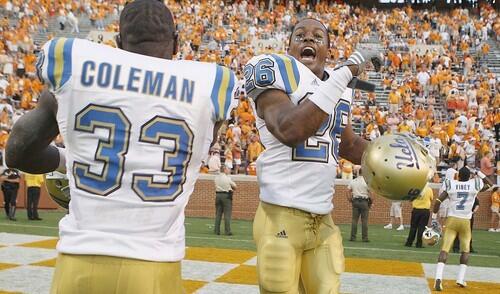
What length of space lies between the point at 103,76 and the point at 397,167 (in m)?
1.39

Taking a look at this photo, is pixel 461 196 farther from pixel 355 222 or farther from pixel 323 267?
pixel 323 267

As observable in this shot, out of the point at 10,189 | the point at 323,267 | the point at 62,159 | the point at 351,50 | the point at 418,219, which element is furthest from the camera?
the point at 351,50

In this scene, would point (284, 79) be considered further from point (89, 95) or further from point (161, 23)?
point (89, 95)

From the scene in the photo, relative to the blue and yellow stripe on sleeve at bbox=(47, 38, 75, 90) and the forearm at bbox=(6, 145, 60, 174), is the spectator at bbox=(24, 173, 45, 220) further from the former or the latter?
the blue and yellow stripe on sleeve at bbox=(47, 38, 75, 90)

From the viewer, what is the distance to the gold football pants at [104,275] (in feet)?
6.63

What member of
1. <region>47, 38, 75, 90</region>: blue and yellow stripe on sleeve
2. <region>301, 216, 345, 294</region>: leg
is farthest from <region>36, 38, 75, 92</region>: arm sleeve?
<region>301, 216, 345, 294</region>: leg

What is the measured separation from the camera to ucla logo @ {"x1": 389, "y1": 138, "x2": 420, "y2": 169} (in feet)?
9.23

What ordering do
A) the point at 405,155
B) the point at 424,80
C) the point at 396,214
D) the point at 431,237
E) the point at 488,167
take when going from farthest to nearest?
the point at 424,80, the point at 488,167, the point at 396,214, the point at 431,237, the point at 405,155

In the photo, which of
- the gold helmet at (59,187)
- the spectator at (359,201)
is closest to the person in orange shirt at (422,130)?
the spectator at (359,201)

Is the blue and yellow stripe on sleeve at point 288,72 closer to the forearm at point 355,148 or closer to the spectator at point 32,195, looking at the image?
the forearm at point 355,148

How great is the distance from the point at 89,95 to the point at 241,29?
Result: 81.5ft

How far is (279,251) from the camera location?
3176mm

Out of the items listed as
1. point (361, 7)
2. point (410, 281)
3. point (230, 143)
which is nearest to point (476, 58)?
point (361, 7)

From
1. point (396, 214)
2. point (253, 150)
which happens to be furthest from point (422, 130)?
point (253, 150)
